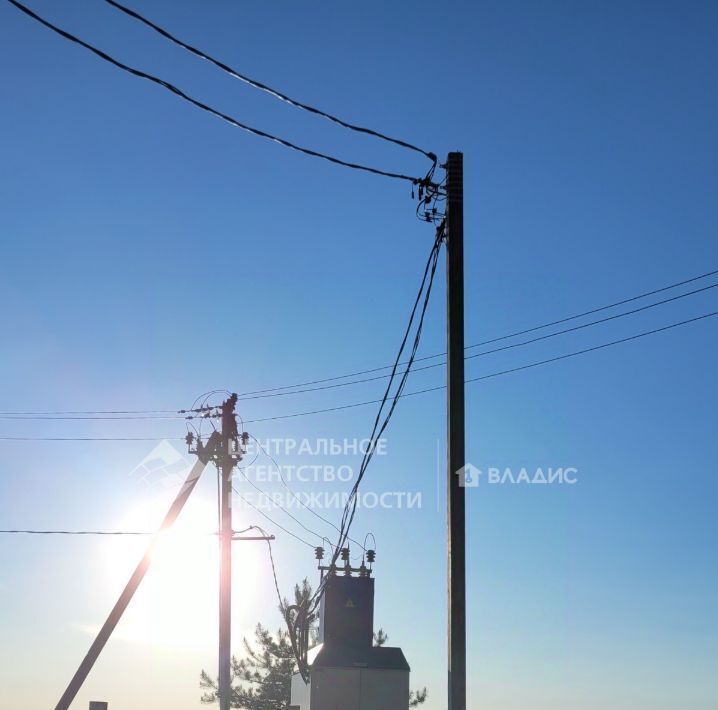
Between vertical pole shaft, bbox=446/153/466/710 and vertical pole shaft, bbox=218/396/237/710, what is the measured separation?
14.2 m

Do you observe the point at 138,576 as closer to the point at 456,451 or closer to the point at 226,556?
the point at 226,556

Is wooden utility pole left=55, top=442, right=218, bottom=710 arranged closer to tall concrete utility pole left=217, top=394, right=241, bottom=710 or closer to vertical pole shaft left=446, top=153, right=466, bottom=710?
tall concrete utility pole left=217, top=394, right=241, bottom=710

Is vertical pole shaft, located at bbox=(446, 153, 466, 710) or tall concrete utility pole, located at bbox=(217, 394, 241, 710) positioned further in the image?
tall concrete utility pole, located at bbox=(217, 394, 241, 710)

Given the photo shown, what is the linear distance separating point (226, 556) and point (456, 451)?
1497 cm

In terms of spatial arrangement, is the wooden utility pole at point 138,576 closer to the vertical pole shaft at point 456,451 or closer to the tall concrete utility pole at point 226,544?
the tall concrete utility pole at point 226,544

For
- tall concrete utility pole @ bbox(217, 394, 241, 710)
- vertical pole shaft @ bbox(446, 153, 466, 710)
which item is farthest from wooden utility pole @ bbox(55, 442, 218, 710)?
vertical pole shaft @ bbox(446, 153, 466, 710)

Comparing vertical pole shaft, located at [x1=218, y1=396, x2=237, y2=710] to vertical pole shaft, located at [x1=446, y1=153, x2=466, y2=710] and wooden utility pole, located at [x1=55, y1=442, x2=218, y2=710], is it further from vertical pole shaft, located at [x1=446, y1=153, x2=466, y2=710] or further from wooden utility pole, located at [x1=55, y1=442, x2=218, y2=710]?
vertical pole shaft, located at [x1=446, y1=153, x2=466, y2=710]

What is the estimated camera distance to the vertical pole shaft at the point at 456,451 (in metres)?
11.8

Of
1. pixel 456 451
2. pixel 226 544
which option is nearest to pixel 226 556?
pixel 226 544

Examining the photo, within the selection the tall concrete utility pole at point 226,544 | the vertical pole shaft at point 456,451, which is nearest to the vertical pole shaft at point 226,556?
the tall concrete utility pole at point 226,544

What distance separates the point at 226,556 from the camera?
1033 inches

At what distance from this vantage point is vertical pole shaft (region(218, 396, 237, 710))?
25.2m

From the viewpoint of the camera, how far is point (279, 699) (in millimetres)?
41531

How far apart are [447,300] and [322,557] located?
13.3 meters
